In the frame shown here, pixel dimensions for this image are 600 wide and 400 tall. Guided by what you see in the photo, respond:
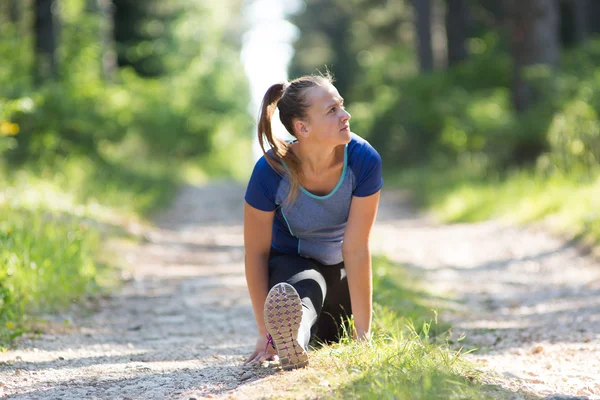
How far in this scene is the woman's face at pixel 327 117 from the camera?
4.04 metres

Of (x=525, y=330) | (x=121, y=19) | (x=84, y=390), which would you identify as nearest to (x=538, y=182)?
(x=525, y=330)

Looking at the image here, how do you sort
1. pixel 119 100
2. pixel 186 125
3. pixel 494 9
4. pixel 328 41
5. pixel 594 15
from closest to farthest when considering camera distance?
pixel 119 100, pixel 594 15, pixel 186 125, pixel 494 9, pixel 328 41

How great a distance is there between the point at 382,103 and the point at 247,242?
2007cm

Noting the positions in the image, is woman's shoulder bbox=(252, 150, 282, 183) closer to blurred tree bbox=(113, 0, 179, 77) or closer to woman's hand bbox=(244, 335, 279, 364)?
woman's hand bbox=(244, 335, 279, 364)

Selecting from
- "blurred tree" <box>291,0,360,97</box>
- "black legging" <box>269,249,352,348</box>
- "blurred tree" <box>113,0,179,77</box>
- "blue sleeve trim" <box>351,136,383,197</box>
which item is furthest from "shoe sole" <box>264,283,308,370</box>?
"blurred tree" <box>291,0,360,97</box>

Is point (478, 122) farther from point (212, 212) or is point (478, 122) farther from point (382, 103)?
point (382, 103)

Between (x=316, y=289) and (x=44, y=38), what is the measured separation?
11.7m

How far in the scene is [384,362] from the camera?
12.0 ft

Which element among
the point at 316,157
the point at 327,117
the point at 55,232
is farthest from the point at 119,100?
the point at 327,117


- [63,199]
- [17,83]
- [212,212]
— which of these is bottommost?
[212,212]

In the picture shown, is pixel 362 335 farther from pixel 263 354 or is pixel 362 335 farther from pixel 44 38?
pixel 44 38

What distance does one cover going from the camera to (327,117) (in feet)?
13.3

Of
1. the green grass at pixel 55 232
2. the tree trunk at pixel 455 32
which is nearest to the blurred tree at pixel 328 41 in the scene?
Answer: the tree trunk at pixel 455 32

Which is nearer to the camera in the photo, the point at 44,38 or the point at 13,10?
the point at 44,38
